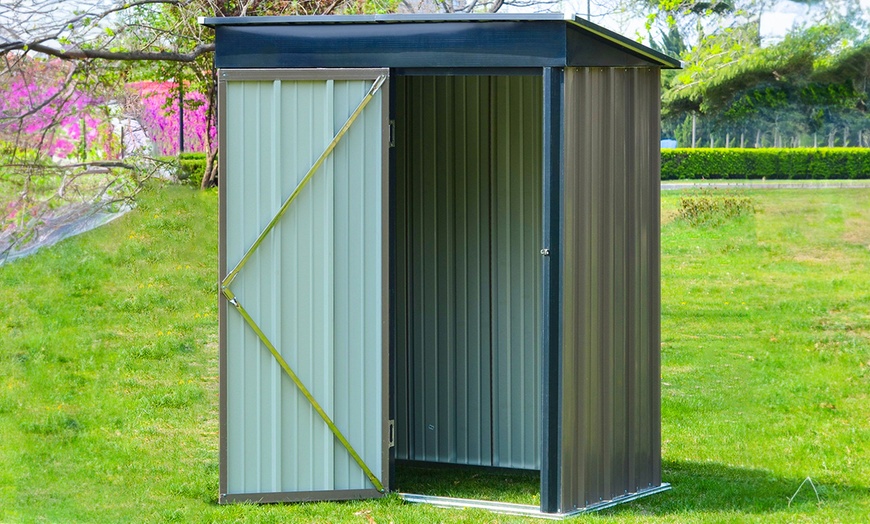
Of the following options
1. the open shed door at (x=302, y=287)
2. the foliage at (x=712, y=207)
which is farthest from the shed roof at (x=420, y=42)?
the foliage at (x=712, y=207)

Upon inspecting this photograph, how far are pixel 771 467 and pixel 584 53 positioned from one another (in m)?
3.13

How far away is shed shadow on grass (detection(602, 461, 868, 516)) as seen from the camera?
19.7ft

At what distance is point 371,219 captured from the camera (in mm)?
5820

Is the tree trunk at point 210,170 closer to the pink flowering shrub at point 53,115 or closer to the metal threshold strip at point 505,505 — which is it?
the pink flowering shrub at point 53,115

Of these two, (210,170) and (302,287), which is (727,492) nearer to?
(302,287)

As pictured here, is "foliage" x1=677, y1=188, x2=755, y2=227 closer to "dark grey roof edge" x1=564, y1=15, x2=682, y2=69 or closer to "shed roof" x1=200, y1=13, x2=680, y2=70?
"dark grey roof edge" x1=564, y1=15, x2=682, y2=69

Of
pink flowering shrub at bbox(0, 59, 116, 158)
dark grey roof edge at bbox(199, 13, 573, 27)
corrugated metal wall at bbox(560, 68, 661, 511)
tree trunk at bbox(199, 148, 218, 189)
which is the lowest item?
corrugated metal wall at bbox(560, 68, 661, 511)

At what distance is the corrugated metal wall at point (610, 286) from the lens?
18.5 feet

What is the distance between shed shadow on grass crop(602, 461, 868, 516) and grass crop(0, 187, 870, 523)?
2 cm

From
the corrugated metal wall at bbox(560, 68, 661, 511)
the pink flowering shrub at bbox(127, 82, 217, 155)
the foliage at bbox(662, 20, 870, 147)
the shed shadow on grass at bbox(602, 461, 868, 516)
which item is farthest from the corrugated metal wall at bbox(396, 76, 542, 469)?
the foliage at bbox(662, 20, 870, 147)

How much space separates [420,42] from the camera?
18.7 feet

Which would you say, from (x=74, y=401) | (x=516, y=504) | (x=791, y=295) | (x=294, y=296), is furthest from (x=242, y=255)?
(x=791, y=295)

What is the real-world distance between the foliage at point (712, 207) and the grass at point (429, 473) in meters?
0.13

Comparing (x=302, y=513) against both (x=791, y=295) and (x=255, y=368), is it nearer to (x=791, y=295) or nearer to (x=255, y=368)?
(x=255, y=368)
